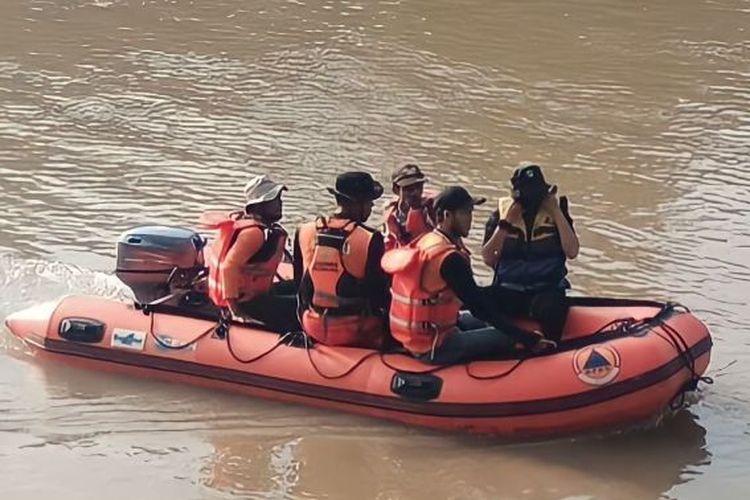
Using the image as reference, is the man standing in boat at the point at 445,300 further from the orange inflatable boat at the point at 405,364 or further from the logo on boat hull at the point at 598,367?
the logo on boat hull at the point at 598,367

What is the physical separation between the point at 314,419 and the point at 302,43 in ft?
27.2

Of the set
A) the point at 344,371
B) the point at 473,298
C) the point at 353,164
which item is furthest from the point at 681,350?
the point at 353,164

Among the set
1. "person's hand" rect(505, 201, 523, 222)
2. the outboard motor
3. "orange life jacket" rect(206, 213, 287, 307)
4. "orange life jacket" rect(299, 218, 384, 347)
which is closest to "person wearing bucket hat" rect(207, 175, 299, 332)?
"orange life jacket" rect(206, 213, 287, 307)

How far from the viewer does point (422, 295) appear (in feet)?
18.6

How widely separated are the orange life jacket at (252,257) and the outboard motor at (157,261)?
0.42 meters

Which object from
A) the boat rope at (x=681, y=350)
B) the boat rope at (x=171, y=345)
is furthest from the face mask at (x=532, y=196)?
the boat rope at (x=171, y=345)

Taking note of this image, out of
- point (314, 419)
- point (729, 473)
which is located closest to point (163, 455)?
point (314, 419)

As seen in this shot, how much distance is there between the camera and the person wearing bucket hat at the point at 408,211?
6320 millimetres

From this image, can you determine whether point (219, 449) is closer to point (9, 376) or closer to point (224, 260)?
point (224, 260)

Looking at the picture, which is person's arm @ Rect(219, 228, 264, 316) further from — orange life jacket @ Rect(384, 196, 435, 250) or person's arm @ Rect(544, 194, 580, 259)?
person's arm @ Rect(544, 194, 580, 259)

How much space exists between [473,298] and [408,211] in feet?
2.85

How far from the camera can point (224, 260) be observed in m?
6.09

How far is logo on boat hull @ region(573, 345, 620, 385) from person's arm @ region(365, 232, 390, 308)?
93 cm

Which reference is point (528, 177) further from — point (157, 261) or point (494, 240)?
point (157, 261)
